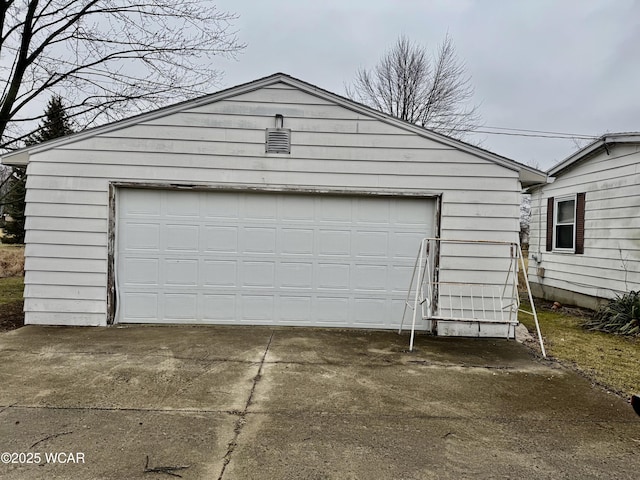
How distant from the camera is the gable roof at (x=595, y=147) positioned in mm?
7323

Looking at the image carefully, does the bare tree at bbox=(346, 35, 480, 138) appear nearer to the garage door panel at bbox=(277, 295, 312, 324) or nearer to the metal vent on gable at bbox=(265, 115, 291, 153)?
the metal vent on gable at bbox=(265, 115, 291, 153)

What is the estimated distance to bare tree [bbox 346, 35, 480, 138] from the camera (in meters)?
18.5

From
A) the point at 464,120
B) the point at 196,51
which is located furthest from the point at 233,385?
the point at 464,120

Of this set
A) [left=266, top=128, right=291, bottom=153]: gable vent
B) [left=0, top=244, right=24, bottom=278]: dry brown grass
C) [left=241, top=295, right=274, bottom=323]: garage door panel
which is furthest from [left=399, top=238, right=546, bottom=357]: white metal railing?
[left=0, top=244, right=24, bottom=278]: dry brown grass

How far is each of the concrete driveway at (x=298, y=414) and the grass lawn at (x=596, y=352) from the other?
1.19 ft

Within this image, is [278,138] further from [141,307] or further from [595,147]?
[595,147]

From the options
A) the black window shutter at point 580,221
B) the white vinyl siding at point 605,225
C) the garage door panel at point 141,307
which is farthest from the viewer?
the black window shutter at point 580,221

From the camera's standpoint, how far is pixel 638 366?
4.72 meters

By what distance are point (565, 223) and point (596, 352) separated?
17.0 ft

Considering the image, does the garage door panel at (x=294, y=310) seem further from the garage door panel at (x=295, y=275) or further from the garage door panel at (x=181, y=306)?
the garage door panel at (x=181, y=306)

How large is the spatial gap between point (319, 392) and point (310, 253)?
285cm

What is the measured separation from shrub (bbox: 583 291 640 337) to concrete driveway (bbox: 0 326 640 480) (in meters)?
2.92

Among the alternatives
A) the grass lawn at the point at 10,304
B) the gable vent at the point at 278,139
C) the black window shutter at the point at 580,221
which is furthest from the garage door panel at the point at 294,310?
the black window shutter at the point at 580,221

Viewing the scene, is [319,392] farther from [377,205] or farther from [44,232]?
[44,232]
